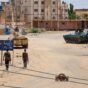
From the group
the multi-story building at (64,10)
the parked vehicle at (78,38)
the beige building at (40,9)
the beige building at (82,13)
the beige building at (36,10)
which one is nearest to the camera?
the parked vehicle at (78,38)

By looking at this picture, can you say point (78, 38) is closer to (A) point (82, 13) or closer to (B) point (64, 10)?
(B) point (64, 10)

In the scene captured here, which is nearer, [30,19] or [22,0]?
[30,19]

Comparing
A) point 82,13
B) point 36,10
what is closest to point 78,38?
point 36,10

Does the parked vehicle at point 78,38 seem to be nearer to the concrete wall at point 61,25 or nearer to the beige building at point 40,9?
the concrete wall at point 61,25

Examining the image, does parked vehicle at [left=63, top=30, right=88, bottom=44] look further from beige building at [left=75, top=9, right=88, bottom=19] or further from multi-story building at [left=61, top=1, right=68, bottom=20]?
beige building at [left=75, top=9, right=88, bottom=19]

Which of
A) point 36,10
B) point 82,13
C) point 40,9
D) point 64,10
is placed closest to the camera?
point 40,9

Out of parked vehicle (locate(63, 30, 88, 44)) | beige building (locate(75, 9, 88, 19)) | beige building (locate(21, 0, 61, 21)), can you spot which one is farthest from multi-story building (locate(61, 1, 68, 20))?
parked vehicle (locate(63, 30, 88, 44))

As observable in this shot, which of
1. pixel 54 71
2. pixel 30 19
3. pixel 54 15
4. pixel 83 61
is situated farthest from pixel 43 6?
pixel 54 71

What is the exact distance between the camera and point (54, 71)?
105 ft

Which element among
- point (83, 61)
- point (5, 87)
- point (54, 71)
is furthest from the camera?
point (83, 61)

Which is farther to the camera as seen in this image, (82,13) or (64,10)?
(82,13)

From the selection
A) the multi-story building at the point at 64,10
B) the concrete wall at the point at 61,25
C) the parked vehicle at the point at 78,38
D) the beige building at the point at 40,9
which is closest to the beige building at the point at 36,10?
the beige building at the point at 40,9

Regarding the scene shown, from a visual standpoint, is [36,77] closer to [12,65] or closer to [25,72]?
[25,72]

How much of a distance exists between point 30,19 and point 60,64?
95.6m
